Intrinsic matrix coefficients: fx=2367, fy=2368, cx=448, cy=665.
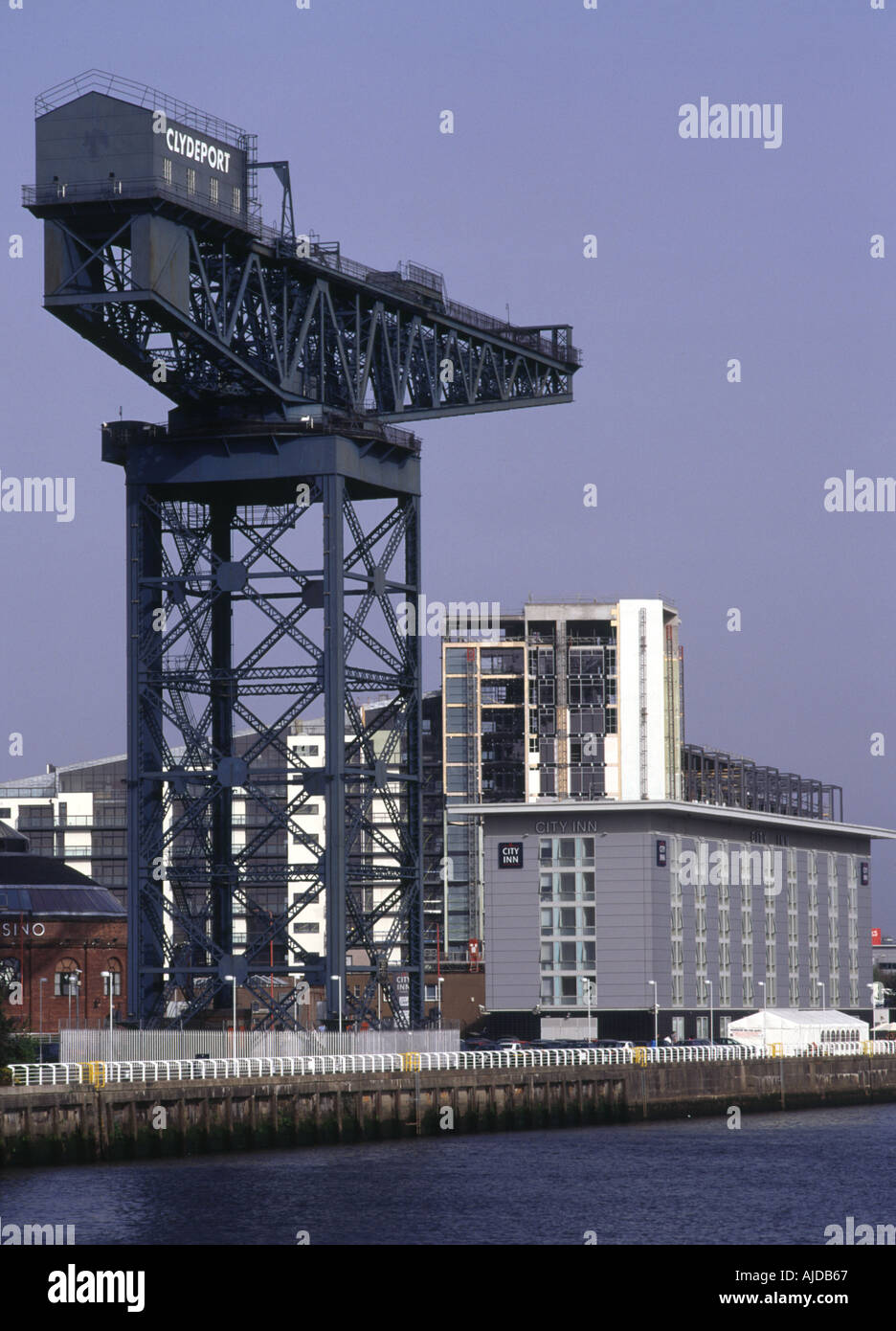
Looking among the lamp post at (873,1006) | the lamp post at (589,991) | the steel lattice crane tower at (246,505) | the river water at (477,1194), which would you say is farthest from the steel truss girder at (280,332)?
the lamp post at (873,1006)

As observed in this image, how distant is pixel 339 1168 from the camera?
2557 inches

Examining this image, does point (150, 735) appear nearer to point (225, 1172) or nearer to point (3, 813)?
point (225, 1172)

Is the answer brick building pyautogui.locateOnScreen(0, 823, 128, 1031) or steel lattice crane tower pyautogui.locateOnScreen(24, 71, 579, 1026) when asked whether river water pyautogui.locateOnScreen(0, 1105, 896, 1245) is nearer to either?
steel lattice crane tower pyautogui.locateOnScreen(24, 71, 579, 1026)

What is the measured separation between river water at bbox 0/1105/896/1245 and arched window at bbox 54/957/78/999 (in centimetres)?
3816

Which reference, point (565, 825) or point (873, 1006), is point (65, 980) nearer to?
point (565, 825)

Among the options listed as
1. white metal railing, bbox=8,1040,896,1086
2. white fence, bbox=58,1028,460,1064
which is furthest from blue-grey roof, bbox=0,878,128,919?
white fence, bbox=58,1028,460,1064

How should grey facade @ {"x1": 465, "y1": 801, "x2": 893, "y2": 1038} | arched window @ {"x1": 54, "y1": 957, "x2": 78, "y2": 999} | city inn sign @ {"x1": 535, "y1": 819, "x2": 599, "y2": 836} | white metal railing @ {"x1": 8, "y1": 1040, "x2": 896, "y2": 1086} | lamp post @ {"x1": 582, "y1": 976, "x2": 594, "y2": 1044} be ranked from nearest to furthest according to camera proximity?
1. white metal railing @ {"x1": 8, "y1": 1040, "x2": 896, "y2": 1086}
2. arched window @ {"x1": 54, "y1": 957, "x2": 78, "y2": 999}
3. lamp post @ {"x1": 582, "y1": 976, "x2": 594, "y2": 1044}
4. grey facade @ {"x1": 465, "y1": 801, "x2": 893, "y2": 1038}
5. city inn sign @ {"x1": 535, "y1": 819, "x2": 599, "y2": 836}

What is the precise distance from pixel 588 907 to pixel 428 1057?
4926 centimetres

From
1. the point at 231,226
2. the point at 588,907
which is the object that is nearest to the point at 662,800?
the point at 588,907

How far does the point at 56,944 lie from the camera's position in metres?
112

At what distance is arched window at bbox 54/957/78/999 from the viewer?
11175cm

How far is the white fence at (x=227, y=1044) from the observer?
73.4m

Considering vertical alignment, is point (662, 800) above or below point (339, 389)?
below

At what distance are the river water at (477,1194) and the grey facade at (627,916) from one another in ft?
159
